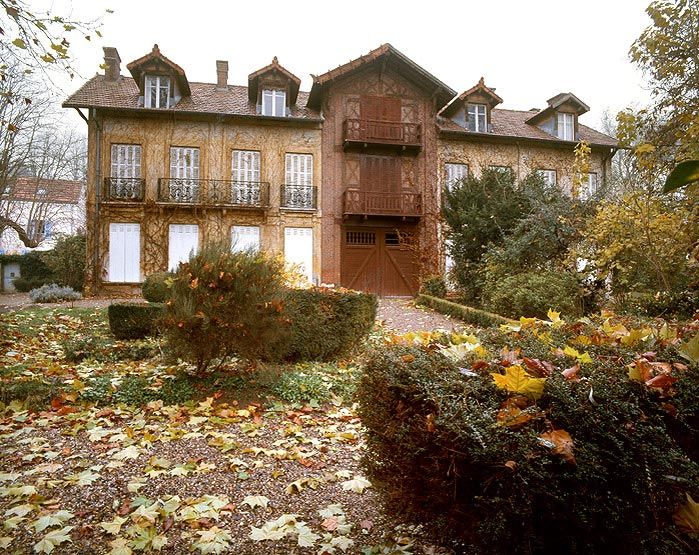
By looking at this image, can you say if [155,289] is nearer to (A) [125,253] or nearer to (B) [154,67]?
(A) [125,253]

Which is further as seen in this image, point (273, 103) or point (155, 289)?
point (273, 103)

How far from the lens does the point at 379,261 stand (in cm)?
2005

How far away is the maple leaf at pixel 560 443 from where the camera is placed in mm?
1582

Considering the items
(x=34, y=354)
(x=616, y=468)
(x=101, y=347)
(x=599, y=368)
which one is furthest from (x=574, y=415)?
(x=34, y=354)

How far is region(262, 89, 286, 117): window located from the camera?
1936cm

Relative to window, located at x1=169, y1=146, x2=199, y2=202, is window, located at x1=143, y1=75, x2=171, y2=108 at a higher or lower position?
higher

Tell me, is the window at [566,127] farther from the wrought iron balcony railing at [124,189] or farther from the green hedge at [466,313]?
the wrought iron balcony railing at [124,189]

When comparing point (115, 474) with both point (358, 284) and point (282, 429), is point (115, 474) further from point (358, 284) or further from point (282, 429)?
point (358, 284)

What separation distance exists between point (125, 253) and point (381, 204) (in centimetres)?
1013

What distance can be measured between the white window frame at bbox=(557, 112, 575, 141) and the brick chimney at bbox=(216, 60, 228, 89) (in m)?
14.9

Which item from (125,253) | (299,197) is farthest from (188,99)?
(125,253)

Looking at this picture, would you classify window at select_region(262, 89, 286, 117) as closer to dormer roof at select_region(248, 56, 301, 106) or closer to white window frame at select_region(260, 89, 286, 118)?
white window frame at select_region(260, 89, 286, 118)

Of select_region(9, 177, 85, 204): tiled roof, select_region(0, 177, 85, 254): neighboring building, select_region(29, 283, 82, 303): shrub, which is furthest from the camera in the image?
select_region(0, 177, 85, 254): neighboring building

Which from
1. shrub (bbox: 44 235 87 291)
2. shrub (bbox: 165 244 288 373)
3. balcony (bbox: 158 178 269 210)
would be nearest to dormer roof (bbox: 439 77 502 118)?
balcony (bbox: 158 178 269 210)
